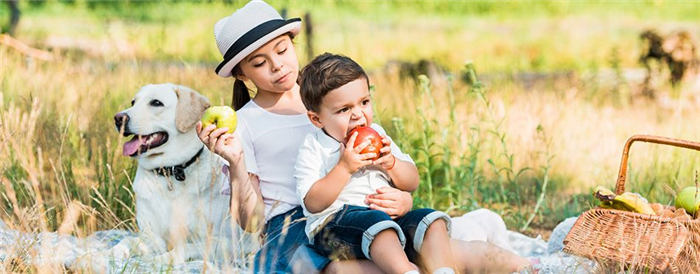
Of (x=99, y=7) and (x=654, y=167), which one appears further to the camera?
(x=99, y=7)

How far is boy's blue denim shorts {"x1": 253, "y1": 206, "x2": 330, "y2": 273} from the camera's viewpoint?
3686mm

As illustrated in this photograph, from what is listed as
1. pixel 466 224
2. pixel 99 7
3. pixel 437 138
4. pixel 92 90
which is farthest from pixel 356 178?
pixel 99 7

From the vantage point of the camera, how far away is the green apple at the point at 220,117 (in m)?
3.60

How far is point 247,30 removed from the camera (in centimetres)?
393

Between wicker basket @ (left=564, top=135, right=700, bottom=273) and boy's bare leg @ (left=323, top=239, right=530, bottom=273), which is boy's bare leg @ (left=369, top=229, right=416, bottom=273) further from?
wicker basket @ (left=564, top=135, right=700, bottom=273)

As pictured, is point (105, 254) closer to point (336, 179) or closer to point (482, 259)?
point (336, 179)

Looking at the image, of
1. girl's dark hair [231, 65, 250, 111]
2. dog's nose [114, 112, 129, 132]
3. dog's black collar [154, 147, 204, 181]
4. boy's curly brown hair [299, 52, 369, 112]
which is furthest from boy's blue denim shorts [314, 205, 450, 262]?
dog's nose [114, 112, 129, 132]

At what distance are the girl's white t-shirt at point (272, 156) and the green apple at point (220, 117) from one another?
301 millimetres

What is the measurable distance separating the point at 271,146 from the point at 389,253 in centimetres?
84

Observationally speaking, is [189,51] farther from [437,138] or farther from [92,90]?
[437,138]

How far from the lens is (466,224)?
4.34m

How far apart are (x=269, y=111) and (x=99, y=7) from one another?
19.2 meters

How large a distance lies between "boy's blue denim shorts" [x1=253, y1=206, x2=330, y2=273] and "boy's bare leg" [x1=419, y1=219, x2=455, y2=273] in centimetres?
42

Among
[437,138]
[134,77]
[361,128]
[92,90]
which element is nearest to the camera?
[361,128]
